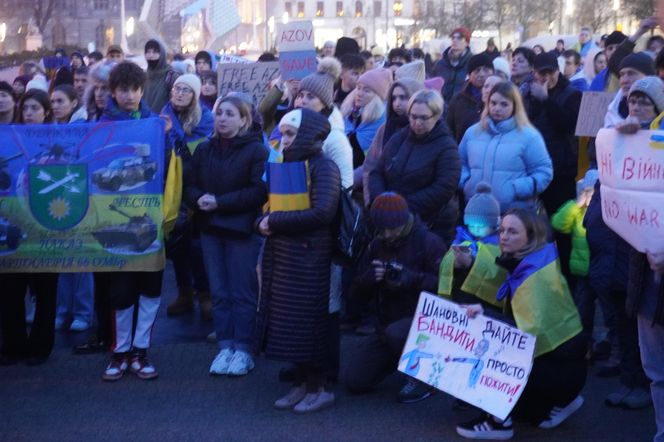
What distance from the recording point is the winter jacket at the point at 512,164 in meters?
7.77

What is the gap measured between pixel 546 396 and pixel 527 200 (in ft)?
6.48

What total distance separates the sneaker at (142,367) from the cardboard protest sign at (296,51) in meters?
4.07

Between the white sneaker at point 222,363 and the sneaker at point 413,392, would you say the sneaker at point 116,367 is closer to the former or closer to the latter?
the white sneaker at point 222,363

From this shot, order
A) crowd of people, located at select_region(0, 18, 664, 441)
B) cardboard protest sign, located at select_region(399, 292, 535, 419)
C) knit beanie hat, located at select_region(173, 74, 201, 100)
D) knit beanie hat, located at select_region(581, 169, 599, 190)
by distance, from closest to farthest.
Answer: cardboard protest sign, located at select_region(399, 292, 535, 419), crowd of people, located at select_region(0, 18, 664, 441), knit beanie hat, located at select_region(581, 169, 599, 190), knit beanie hat, located at select_region(173, 74, 201, 100)

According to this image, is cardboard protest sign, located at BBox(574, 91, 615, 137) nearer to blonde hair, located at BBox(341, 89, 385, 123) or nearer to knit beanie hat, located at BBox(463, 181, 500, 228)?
blonde hair, located at BBox(341, 89, 385, 123)

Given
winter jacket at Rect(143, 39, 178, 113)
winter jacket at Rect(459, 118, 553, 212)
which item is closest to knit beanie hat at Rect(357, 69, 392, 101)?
winter jacket at Rect(459, 118, 553, 212)

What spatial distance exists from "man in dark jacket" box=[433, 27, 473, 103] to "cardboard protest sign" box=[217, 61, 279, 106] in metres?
2.23

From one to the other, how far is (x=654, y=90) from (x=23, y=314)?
4.29 m

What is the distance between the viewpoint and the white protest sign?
1114cm

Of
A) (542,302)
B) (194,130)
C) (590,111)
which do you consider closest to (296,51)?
(194,130)

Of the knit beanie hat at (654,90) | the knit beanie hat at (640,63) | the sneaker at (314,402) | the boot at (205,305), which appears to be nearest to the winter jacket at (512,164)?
the knit beanie hat at (640,63)

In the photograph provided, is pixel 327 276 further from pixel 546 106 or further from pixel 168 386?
pixel 546 106

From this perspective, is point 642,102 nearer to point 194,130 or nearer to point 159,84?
point 194,130

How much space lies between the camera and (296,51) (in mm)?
11062
